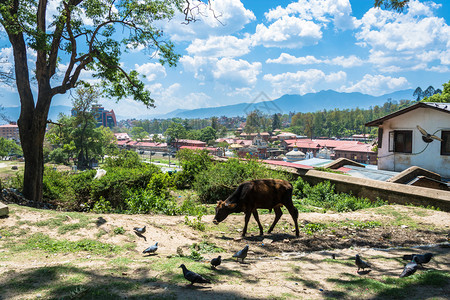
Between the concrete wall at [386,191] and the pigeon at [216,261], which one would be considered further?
the concrete wall at [386,191]

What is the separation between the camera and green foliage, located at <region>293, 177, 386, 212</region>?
1092cm

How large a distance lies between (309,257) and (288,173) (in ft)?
29.7

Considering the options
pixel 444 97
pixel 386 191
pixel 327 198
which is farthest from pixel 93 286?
pixel 444 97

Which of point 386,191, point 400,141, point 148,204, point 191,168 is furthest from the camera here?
point 400,141

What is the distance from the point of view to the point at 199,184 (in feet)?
41.9

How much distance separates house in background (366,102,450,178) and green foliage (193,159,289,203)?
8.94 m

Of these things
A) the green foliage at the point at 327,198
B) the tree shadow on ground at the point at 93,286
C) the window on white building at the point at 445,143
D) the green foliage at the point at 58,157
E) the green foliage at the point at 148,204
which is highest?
the window on white building at the point at 445,143

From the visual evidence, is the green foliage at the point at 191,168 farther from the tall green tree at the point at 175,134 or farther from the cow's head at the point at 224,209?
the tall green tree at the point at 175,134

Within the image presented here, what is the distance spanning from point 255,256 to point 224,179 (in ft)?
21.4

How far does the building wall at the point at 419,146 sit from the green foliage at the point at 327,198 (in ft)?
22.4

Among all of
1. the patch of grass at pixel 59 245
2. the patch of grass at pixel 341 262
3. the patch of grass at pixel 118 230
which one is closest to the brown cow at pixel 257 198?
the patch of grass at pixel 341 262

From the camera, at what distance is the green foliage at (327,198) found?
10922 millimetres

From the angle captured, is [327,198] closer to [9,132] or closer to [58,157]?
[58,157]

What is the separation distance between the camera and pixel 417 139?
16.2 m
